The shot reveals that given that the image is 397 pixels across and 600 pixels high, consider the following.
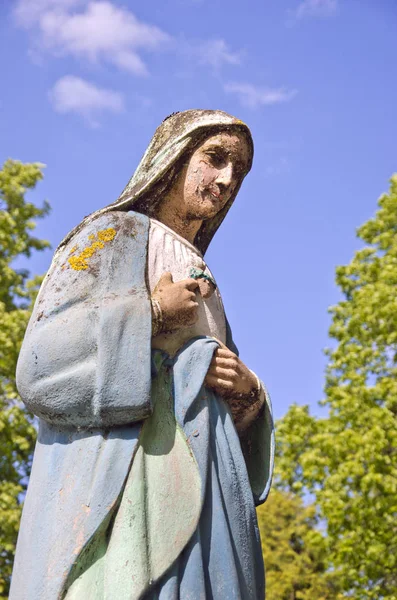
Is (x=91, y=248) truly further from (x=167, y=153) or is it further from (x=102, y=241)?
(x=167, y=153)

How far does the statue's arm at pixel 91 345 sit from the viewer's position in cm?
324

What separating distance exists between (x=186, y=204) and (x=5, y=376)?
13062mm

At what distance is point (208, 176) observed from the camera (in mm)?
4121

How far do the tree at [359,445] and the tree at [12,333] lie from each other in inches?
200

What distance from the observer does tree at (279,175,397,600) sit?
540 inches

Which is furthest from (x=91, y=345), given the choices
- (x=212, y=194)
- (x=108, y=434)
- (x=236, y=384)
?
(x=212, y=194)

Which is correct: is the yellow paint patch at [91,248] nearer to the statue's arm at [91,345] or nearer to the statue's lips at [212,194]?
the statue's arm at [91,345]

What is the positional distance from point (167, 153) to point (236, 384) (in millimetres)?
1219

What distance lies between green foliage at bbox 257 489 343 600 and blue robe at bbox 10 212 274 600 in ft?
75.7

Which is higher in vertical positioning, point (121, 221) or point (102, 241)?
point (121, 221)

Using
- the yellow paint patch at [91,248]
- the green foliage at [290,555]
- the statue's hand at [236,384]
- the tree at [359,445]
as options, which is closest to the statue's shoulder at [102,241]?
the yellow paint patch at [91,248]

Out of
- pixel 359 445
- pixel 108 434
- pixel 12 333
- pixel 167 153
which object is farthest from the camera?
pixel 12 333

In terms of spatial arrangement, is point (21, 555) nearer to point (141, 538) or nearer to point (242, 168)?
point (141, 538)

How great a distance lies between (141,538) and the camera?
10.0 ft
